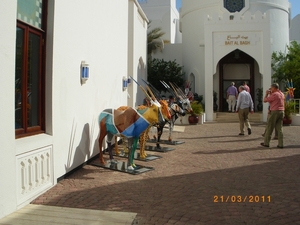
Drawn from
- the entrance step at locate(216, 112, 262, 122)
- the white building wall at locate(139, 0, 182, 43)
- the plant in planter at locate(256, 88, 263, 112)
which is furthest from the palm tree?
the entrance step at locate(216, 112, 262, 122)

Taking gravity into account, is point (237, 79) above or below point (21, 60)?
above

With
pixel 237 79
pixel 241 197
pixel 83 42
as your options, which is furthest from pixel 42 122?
pixel 237 79

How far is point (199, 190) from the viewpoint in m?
5.66

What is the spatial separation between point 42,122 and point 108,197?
1792 mm

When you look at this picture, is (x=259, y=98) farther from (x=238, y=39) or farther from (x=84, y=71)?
(x=84, y=71)

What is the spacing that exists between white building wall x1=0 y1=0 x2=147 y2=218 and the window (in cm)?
14

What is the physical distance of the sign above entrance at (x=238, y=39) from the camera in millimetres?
18422

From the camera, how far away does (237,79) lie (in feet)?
72.7

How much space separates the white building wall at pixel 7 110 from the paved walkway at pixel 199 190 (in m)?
0.84

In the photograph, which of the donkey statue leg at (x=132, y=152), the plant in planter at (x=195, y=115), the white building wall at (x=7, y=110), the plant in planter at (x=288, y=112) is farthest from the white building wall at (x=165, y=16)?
the white building wall at (x=7, y=110)

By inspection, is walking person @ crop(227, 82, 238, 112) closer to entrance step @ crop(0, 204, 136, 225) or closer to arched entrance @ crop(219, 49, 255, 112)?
arched entrance @ crop(219, 49, 255, 112)

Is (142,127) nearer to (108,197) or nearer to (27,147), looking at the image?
Result: (108,197)

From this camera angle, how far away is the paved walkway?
4.53 meters

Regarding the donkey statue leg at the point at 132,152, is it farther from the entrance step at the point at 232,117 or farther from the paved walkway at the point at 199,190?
the entrance step at the point at 232,117
